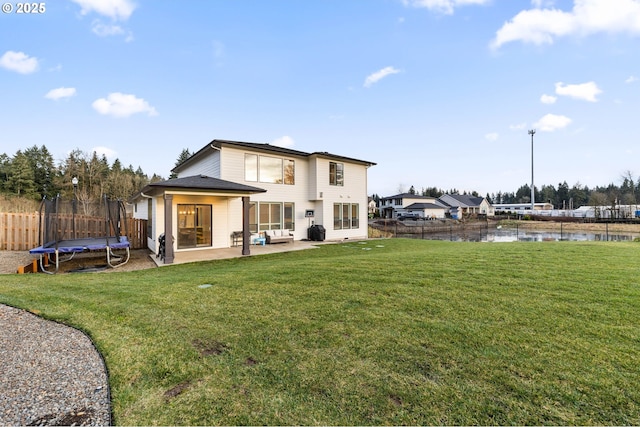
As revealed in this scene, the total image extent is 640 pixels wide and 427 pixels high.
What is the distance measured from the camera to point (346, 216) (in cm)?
1720

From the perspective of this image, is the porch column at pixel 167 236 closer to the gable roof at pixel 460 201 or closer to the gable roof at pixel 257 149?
the gable roof at pixel 257 149

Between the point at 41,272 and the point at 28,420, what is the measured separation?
8320mm

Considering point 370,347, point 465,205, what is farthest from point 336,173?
point 465,205

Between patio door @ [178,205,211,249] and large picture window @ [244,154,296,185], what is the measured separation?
103 inches

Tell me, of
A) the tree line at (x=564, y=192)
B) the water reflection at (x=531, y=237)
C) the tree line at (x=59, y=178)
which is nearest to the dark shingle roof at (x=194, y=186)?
the water reflection at (x=531, y=237)

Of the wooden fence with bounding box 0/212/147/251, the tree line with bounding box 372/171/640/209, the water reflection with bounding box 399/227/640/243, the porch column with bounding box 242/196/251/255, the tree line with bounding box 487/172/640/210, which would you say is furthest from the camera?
the tree line with bounding box 487/172/640/210

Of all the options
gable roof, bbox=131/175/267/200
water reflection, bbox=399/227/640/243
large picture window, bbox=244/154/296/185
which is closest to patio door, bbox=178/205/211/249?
gable roof, bbox=131/175/267/200

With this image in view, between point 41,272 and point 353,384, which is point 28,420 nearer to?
point 353,384

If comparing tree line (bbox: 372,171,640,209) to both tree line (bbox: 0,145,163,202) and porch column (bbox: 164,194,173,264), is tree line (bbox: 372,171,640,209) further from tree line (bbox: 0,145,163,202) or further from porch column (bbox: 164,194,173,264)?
porch column (bbox: 164,194,173,264)

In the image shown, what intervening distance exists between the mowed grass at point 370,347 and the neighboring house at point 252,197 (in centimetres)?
581

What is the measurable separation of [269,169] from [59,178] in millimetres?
33862

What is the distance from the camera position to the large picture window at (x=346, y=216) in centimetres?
1666

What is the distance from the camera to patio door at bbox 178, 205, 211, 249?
1182 cm

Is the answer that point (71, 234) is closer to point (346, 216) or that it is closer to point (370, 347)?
point (346, 216)
